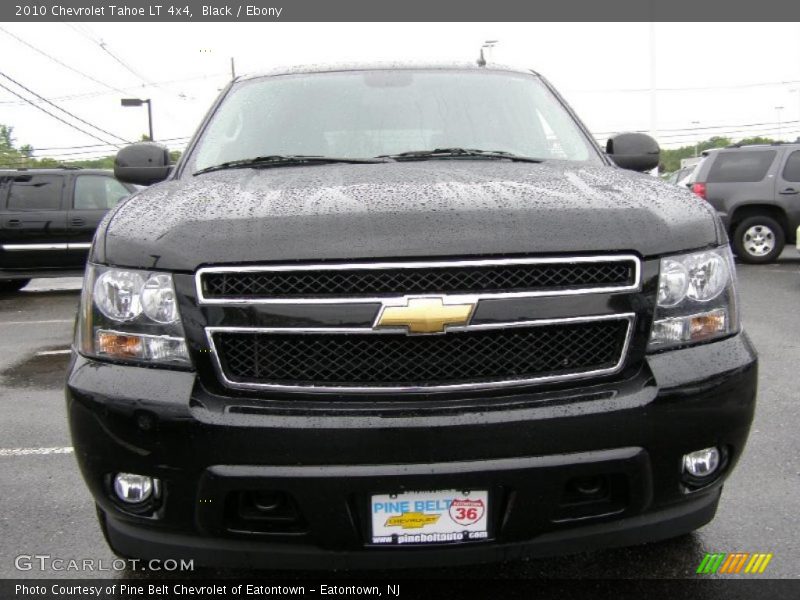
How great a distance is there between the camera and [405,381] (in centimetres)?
214

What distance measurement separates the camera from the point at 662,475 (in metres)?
2.17

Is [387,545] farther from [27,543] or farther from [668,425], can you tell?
[27,543]

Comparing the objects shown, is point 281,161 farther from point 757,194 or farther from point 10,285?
point 757,194

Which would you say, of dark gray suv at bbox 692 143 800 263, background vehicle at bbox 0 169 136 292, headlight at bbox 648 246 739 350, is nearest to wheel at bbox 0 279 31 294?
background vehicle at bbox 0 169 136 292

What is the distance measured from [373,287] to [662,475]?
92 centimetres

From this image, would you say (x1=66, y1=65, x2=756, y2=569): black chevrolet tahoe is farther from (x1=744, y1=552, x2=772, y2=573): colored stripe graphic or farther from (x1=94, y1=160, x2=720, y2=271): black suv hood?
(x1=744, y1=552, x2=772, y2=573): colored stripe graphic

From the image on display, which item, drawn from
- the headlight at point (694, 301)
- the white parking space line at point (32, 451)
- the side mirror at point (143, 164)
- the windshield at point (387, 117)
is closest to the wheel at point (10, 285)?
the white parking space line at point (32, 451)

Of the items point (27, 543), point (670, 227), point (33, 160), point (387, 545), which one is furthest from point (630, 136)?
point (33, 160)

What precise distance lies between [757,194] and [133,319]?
1209 centimetres

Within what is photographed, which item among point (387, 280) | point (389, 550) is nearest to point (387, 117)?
point (387, 280)

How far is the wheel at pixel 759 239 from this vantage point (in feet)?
41.0

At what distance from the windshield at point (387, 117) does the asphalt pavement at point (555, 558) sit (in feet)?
5.05

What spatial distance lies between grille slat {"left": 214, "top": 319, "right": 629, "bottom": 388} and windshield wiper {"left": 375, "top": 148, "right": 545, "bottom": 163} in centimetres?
121

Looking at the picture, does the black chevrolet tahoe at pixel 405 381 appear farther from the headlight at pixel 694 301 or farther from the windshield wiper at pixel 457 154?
the windshield wiper at pixel 457 154
